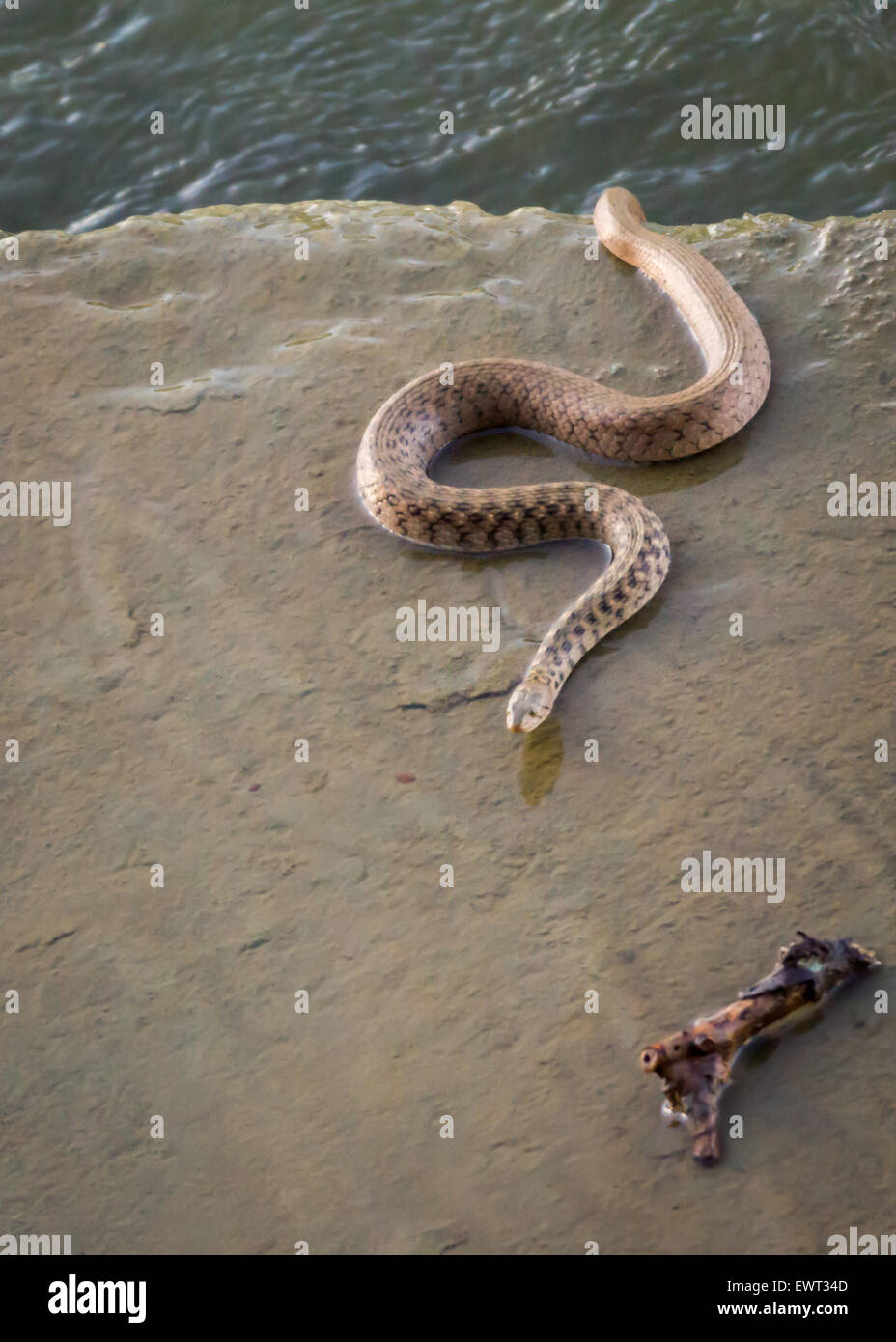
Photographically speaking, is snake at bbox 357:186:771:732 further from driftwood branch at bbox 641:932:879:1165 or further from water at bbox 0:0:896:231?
water at bbox 0:0:896:231

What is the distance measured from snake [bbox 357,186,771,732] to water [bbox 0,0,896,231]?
1714 millimetres

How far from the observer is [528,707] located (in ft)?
16.1

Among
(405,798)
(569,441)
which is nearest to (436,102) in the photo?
(569,441)

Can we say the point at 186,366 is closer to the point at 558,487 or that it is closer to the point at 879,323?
the point at 558,487

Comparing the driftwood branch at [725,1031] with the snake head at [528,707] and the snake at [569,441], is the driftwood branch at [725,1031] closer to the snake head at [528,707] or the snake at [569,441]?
the snake head at [528,707]

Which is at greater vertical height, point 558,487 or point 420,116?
point 420,116

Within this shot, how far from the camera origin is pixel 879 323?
22.2 feet

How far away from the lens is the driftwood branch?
373 centimetres

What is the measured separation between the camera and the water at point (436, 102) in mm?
8484

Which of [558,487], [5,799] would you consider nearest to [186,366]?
[558,487]

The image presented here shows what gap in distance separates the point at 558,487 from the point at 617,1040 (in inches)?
107

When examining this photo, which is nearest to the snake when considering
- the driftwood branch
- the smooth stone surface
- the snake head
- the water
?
the snake head

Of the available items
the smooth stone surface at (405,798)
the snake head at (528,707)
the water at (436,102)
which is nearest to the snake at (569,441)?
the snake head at (528,707)

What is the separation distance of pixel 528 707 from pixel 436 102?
5.76 meters
